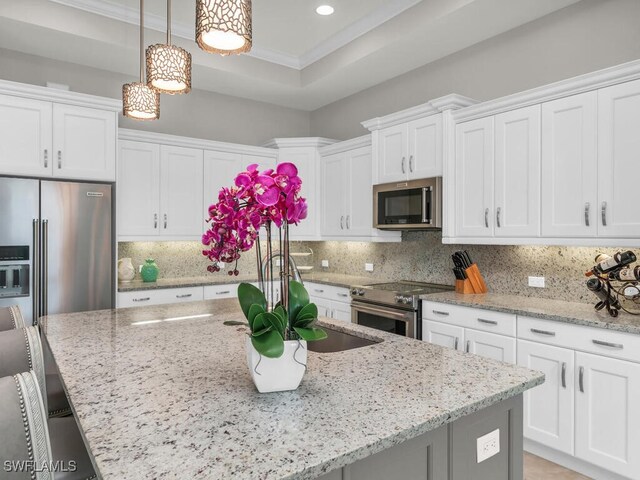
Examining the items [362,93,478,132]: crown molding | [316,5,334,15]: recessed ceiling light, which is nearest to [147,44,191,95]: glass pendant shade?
[316,5,334,15]: recessed ceiling light

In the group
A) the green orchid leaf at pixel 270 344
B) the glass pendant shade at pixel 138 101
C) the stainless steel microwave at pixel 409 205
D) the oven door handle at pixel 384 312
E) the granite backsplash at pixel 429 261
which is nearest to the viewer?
the green orchid leaf at pixel 270 344

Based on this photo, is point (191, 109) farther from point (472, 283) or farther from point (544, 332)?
point (544, 332)

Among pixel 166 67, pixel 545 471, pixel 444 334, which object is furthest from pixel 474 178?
pixel 166 67

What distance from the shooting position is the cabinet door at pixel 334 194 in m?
4.66

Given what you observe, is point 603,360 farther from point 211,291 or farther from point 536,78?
point 211,291

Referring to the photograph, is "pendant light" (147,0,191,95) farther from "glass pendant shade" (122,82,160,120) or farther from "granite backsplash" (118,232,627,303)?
"granite backsplash" (118,232,627,303)

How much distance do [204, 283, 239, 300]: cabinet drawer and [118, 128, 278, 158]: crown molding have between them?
1.46 metres

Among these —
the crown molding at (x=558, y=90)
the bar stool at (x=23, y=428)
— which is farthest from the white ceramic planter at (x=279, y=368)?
the crown molding at (x=558, y=90)

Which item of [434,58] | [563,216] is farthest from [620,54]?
[434,58]

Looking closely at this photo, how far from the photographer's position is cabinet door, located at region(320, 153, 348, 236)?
4664mm

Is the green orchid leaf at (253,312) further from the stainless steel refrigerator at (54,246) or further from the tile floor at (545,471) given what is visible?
the stainless steel refrigerator at (54,246)

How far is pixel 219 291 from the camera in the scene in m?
4.43

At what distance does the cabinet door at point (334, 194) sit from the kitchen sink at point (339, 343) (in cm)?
259

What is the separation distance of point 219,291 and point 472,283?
8.00 ft
